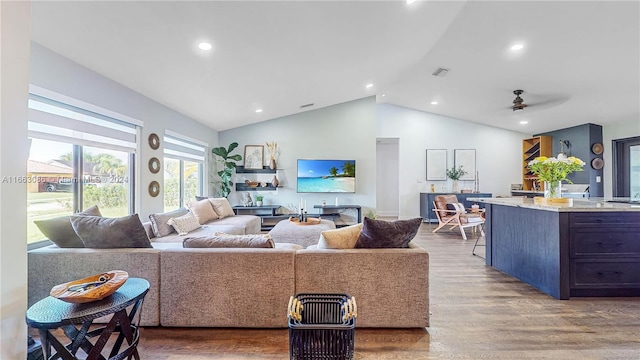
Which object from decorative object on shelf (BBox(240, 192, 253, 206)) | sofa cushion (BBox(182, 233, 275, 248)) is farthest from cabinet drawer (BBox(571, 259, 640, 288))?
decorative object on shelf (BBox(240, 192, 253, 206))

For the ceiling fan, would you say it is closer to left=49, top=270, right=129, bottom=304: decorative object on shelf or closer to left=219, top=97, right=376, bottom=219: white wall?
left=219, top=97, right=376, bottom=219: white wall

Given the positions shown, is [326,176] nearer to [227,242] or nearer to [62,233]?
[227,242]

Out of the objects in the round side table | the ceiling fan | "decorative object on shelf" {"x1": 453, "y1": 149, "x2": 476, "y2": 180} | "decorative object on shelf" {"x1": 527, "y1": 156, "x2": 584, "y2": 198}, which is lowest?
the round side table

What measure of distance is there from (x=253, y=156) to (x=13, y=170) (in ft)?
17.1

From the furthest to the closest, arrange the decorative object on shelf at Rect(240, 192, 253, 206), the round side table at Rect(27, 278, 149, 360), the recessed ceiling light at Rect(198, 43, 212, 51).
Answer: the decorative object on shelf at Rect(240, 192, 253, 206) < the recessed ceiling light at Rect(198, 43, 212, 51) < the round side table at Rect(27, 278, 149, 360)

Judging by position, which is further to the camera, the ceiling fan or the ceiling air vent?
the ceiling air vent

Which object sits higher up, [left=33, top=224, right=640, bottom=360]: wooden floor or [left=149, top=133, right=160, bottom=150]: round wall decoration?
[left=149, top=133, right=160, bottom=150]: round wall decoration

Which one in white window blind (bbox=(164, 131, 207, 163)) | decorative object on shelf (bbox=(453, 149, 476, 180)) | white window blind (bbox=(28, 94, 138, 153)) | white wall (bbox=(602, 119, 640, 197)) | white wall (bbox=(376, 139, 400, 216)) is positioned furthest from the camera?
white wall (bbox=(376, 139, 400, 216))

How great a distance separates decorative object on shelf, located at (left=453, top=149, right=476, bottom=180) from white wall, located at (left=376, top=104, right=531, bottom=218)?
11cm

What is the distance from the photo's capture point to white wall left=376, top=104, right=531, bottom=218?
25.5ft

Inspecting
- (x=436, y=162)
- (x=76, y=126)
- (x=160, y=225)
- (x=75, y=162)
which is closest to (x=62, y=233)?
(x=75, y=162)

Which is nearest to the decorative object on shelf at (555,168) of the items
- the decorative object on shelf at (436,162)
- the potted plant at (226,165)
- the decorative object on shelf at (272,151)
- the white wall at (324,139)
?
the white wall at (324,139)

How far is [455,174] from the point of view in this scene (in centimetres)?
764

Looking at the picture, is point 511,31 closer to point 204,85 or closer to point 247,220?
point 204,85
